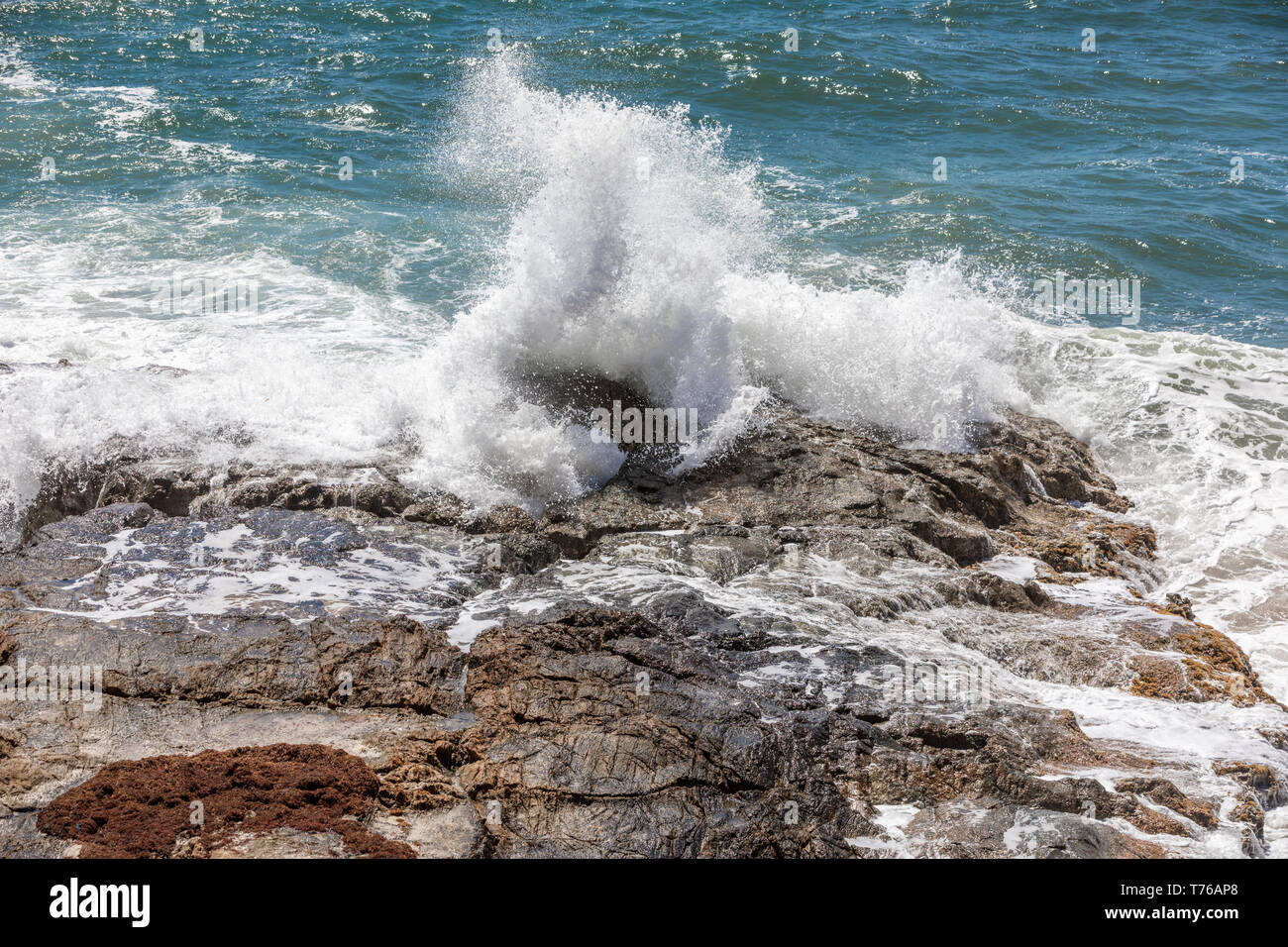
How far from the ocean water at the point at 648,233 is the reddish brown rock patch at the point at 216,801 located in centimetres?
309

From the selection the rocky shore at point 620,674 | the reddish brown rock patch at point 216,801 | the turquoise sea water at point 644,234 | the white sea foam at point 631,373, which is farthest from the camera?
the turquoise sea water at point 644,234

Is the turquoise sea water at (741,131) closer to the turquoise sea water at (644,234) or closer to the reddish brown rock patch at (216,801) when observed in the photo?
the turquoise sea water at (644,234)

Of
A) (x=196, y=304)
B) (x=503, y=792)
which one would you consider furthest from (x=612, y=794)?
(x=196, y=304)

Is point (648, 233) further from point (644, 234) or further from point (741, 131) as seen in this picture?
point (741, 131)

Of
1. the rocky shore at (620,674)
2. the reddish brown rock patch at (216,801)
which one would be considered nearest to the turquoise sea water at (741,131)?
the rocky shore at (620,674)

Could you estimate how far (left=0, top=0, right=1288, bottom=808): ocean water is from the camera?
26.8ft

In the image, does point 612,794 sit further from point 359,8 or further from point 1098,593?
point 359,8

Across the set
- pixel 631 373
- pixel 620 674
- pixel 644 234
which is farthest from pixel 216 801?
pixel 644 234

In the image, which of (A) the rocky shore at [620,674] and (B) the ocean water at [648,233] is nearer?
(A) the rocky shore at [620,674]

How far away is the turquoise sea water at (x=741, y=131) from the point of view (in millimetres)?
13500

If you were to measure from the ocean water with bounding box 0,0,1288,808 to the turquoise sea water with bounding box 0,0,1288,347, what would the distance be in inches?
3.4

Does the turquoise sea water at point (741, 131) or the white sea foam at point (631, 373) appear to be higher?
the turquoise sea water at point (741, 131)

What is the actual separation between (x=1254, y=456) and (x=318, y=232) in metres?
11.2

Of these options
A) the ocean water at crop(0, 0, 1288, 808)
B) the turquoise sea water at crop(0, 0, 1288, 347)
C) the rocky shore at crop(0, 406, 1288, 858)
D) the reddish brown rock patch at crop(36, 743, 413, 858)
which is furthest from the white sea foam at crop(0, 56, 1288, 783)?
the reddish brown rock patch at crop(36, 743, 413, 858)
